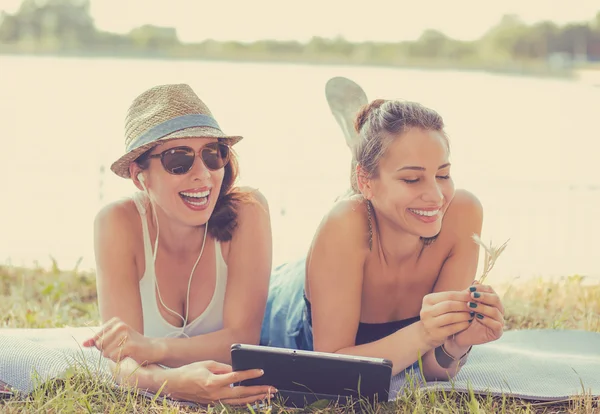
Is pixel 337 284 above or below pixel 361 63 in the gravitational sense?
below

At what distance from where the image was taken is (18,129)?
16.5 metres

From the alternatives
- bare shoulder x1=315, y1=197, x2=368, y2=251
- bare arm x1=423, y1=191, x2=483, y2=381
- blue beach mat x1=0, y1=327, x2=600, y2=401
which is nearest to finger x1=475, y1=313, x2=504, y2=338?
blue beach mat x1=0, y1=327, x2=600, y2=401

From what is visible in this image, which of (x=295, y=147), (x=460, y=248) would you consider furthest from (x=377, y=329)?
(x=295, y=147)

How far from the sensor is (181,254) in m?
3.27

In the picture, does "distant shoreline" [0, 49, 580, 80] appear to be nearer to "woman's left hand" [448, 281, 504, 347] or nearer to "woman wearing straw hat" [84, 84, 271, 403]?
"woman wearing straw hat" [84, 84, 271, 403]

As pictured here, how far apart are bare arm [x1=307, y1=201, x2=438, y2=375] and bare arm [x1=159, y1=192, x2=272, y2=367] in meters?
0.30

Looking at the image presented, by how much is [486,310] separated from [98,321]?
255 cm

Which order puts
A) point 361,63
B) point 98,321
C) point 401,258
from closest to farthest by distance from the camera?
point 401,258 < point 98,321 < point 361,63

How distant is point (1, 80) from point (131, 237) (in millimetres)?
→ 20678

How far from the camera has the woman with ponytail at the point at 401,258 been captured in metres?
2.56

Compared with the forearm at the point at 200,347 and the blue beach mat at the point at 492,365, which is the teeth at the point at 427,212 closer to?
the blue beach mat at the point at 492,365

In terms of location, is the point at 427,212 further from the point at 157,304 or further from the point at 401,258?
the point at 157,304

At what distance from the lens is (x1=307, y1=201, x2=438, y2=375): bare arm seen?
9.21 ft

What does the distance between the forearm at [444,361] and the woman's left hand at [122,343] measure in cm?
109
